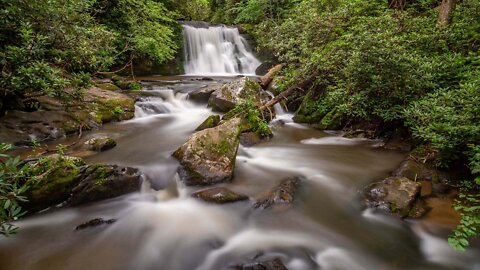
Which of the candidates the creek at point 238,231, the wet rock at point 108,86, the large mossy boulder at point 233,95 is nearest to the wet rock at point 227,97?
the large mossy boulder at point 233,95

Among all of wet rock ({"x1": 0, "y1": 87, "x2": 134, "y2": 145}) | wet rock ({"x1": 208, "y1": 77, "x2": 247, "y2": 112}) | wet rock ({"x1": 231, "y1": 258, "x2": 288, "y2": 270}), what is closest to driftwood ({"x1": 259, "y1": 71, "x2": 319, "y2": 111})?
wet rock ({"x1": 208, "y1": 77, "x2": 247, "y2": 112})

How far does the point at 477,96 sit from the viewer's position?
413 cm

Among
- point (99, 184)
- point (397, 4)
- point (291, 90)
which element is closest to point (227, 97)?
point (291, 90)

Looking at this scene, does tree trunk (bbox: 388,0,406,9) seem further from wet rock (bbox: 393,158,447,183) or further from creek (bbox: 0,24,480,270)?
wet rock (bbox: 393,158,447,183)

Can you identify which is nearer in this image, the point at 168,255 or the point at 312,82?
the point at 168,255

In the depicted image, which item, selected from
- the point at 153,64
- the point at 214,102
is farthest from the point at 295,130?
the point at 153,64

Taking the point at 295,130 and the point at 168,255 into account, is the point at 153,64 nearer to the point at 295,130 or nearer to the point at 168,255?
the point at 295,130

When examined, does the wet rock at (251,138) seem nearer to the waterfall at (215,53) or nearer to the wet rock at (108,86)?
the wet rock at (108,86)

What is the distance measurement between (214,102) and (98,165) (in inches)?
203

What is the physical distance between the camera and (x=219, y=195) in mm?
4387

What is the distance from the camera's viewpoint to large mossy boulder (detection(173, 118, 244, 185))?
15.8ft

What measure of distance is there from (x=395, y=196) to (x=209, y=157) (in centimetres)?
290

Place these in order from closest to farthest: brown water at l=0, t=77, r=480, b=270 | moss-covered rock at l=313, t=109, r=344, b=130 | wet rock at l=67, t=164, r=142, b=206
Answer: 1. brown water at l=0, t=77, r=480, b=270
2. wet rock at l=67, t=164, r=142, b=206
3. moss-covered rock at l=313, t=109, r=344, b=130

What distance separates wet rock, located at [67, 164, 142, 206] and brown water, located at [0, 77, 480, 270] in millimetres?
120
